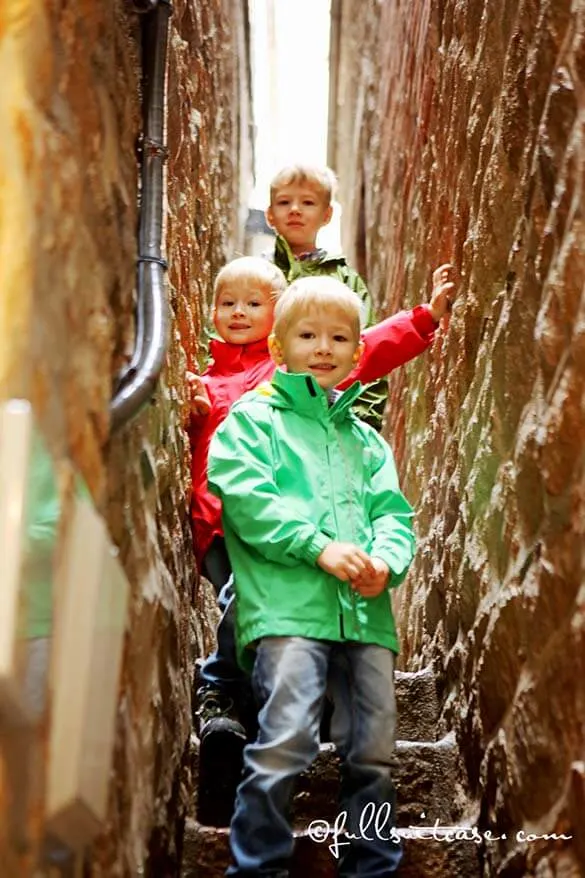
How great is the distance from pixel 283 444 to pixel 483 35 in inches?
45.5

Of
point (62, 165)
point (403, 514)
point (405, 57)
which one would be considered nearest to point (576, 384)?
point (403, 514)

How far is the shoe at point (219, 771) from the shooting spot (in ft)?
7.55

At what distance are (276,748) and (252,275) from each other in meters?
1.38

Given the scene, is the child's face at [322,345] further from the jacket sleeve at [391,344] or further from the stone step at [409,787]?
the stone step at [409,787]

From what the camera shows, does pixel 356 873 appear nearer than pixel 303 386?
Yes

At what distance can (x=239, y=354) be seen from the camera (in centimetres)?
296

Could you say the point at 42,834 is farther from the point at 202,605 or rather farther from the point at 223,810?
the point at 202,605

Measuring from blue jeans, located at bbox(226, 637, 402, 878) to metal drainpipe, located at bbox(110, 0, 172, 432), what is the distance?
1.90ft

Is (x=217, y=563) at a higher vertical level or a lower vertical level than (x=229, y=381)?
lower

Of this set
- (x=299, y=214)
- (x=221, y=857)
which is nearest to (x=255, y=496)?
(x=221, y=857)

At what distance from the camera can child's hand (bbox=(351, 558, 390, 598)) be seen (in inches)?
83.1

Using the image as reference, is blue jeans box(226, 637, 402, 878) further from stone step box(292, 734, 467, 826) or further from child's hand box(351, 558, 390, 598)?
stone step box(292, 734, 467, 826)

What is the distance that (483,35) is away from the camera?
8.97 ft

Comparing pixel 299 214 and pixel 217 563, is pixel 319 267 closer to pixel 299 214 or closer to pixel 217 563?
pixel 299 214
